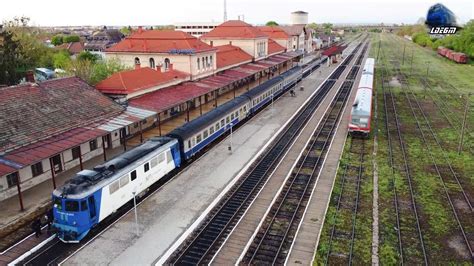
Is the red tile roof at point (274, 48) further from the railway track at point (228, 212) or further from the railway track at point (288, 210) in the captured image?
the railway track at point (228, 212)

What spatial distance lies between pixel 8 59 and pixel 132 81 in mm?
17045

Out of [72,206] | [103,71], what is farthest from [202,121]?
[103,71]

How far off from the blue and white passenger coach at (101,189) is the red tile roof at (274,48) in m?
58.1

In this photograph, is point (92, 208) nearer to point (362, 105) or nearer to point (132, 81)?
point (132, 81)

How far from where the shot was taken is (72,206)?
17688mm

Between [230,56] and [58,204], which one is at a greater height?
[230,56]

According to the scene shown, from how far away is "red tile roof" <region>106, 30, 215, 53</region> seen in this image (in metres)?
47.2

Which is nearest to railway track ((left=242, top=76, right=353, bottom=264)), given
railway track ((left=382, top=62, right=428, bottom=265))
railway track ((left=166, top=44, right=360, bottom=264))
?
railway track ((left=166, top=44, right=360, bottom=264))

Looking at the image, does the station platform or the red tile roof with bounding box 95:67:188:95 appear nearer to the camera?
the station platform

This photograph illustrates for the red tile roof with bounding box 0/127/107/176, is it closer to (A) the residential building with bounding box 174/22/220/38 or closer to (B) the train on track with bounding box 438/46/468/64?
(B) the train on track with bounding box 438/46/468/64

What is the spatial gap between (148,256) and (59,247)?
4.68 m

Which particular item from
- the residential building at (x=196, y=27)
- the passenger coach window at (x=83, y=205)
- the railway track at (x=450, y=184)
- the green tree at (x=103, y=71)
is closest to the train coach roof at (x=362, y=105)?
the railway track at (x=450, y=184)

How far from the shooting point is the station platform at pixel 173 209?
17.7 meters

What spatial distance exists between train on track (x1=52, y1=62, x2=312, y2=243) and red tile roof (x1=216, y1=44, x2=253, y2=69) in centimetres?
2385
